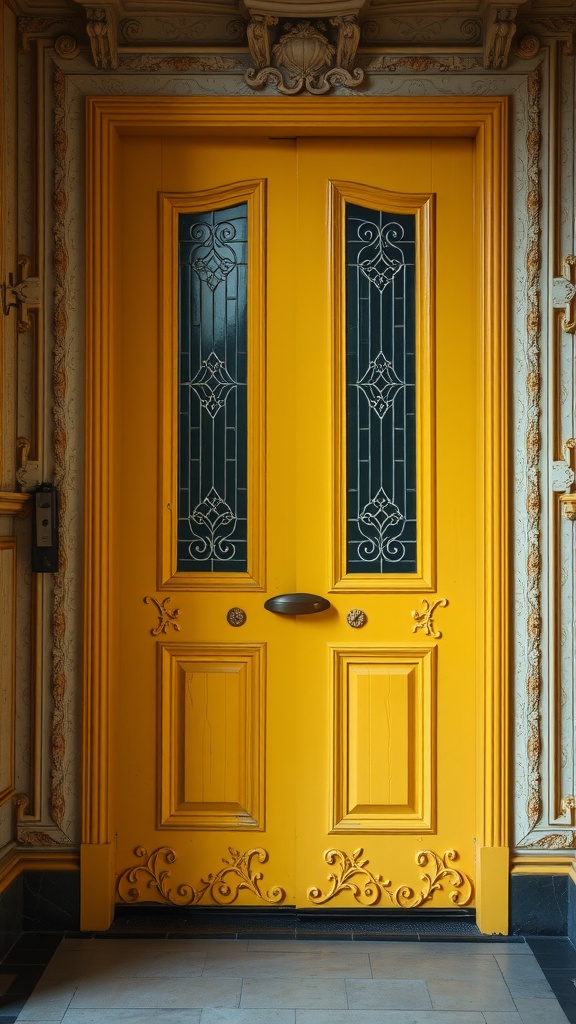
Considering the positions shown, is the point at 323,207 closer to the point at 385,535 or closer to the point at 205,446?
the point at 205,446

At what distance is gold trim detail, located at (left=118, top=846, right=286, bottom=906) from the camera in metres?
3.10

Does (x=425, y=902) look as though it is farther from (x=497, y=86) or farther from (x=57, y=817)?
(x=497, y=86)

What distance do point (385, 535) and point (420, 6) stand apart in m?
1.64


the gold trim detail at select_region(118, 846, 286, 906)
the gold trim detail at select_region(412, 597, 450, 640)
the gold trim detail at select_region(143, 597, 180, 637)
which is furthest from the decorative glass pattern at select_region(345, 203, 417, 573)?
the gold trim detail at select_region(118, 846, 286, 906)

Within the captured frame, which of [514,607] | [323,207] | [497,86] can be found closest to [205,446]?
[323,207]

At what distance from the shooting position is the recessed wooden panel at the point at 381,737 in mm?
3111

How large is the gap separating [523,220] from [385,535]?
42.1 inches

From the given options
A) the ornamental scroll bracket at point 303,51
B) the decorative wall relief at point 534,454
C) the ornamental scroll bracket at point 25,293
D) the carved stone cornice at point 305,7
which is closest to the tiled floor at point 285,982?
the decorative wall relief at point 534,454

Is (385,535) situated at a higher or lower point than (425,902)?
higher

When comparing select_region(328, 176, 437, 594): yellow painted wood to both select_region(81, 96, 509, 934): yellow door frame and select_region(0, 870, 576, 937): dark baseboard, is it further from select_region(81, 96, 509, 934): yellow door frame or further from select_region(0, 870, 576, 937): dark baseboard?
select_region(0, 870, 576, 937): dark baseboard

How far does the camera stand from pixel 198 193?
3.13m

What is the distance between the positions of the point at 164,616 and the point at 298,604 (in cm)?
44

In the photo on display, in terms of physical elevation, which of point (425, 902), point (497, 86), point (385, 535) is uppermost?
point (497, 86)

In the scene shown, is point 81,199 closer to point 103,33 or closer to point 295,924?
point 103,33
